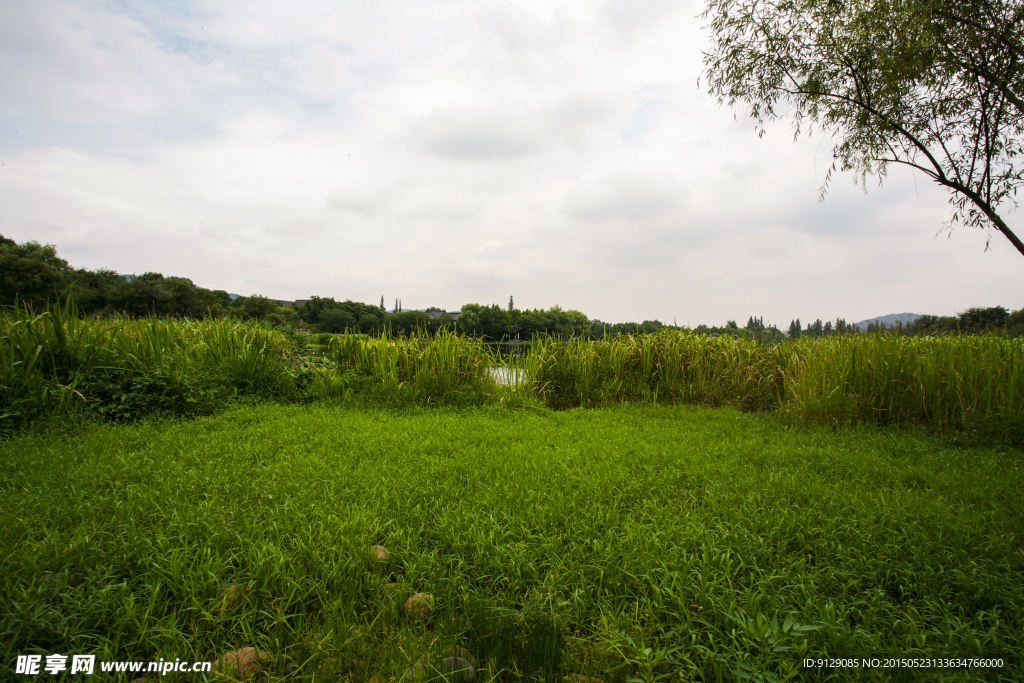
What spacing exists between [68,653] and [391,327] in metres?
6.63

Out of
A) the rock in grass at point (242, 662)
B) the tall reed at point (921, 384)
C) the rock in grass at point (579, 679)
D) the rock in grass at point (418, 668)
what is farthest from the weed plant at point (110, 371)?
the tall reed at point (921, 384)

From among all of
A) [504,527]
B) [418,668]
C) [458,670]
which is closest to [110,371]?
[504,527]

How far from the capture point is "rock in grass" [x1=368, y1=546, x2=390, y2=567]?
6.43 feet

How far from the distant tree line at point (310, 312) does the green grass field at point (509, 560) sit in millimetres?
3846

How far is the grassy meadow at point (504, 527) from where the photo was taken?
153cm

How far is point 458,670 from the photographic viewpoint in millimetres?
1402

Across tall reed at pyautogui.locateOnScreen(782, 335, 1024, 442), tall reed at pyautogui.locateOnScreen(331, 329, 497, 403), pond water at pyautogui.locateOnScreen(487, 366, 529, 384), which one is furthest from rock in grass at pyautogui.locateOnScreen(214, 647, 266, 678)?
tall reed at pyautogui.locateOnScreen(782, 335, 1024, 442)

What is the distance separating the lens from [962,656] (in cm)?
151

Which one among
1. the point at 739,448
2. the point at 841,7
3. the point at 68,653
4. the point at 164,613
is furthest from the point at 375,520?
the point at 841,7

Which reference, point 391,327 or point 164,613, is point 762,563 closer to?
point 164,613

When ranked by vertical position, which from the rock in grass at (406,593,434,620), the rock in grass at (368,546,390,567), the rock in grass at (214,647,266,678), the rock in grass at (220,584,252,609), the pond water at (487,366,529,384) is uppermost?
the pond water at (487,366,529,384)

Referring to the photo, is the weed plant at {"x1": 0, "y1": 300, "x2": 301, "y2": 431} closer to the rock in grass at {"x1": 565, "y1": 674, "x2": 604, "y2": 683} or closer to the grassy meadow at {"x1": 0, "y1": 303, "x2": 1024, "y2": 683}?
the grassy meadow at {"x1": 0, "y1": 303, "x2": 1024, "y2": 683}

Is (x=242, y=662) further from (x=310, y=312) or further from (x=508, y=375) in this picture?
(x=310, y=312)

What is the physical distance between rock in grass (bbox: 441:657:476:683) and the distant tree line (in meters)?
5.71
